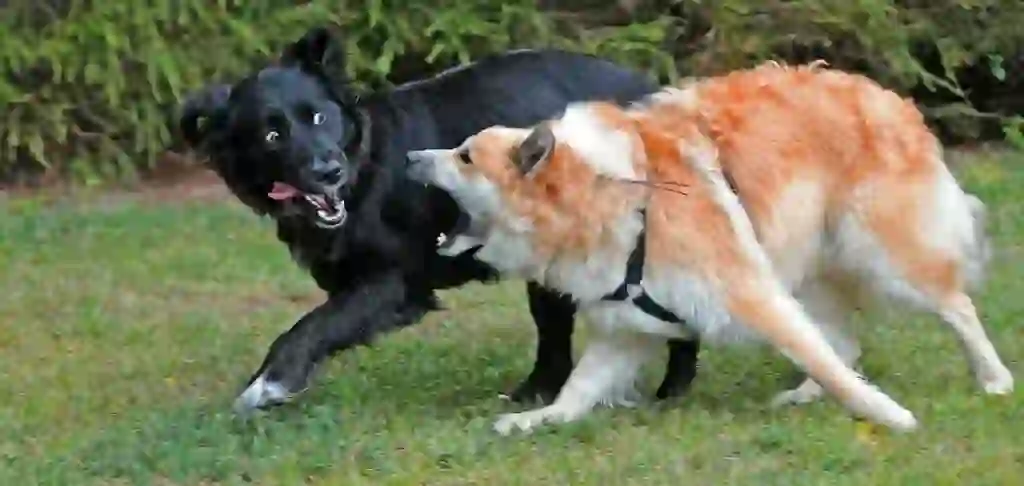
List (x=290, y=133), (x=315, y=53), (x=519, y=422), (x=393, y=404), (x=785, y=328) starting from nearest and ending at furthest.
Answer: (x=785, y=328), (x=519, y=422), (x=290, y=133), (x=315, y=53), (x=393, y=404)

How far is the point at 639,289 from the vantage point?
5691 mm

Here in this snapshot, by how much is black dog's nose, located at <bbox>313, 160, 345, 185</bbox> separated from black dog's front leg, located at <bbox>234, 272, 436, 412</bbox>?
47 centimetres

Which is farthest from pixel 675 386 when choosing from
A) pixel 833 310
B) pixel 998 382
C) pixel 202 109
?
pixel 202 109

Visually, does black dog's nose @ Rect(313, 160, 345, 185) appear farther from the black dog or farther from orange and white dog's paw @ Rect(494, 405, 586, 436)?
orange and white dog's paw @ Rect(494, 405, 586, 436)

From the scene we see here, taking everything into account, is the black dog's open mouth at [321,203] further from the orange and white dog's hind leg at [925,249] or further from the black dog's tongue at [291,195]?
the orange and white dog's hind leg at [925,249]

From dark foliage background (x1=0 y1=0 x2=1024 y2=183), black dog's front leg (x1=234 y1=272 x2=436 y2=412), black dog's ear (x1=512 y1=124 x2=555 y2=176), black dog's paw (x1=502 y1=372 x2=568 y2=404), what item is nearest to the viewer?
black dog's ear (x1=512 y1=124 x2=555 y2=176)

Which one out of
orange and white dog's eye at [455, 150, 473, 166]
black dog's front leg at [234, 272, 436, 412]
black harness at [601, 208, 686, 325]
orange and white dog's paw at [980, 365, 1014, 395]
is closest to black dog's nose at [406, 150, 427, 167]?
orange and white dog's eye at [455, 150, 473, 166]

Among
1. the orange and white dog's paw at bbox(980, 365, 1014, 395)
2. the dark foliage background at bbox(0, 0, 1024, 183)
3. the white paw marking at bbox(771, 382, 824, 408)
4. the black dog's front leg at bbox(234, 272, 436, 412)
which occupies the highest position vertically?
the black dog's front leg at bbox(234, 272, 436, 412)

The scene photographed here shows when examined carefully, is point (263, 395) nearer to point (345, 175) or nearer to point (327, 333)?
point (327, 333)

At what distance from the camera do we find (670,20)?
44.2ft

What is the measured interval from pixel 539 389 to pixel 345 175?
1.26 meters

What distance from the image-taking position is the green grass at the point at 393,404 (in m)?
5.34

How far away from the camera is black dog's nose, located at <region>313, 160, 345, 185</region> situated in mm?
5852

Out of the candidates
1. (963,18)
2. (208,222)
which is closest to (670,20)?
(963,18)
